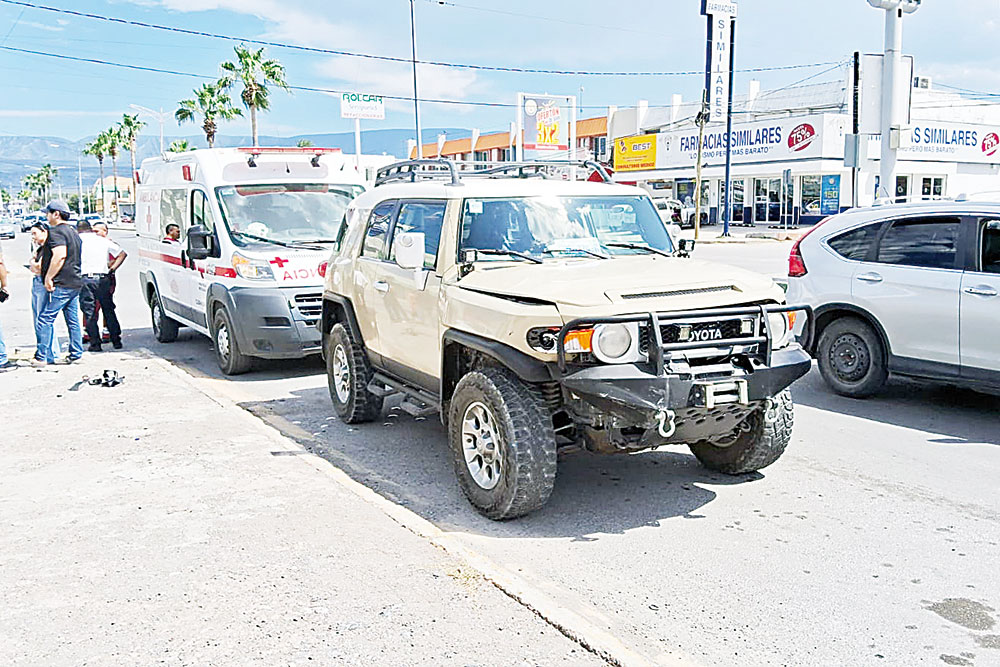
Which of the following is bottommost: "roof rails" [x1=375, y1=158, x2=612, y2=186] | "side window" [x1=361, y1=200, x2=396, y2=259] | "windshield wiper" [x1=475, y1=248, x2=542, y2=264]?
"windshield wiper" [x1=475, y1=248, x2=542, y2=264]

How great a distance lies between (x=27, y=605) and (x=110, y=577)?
386 millimetres

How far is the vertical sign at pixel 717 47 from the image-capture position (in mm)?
40562

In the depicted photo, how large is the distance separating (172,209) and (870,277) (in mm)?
8285

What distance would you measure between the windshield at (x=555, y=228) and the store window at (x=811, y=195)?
37.7 meters

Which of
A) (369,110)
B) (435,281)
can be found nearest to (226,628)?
(435,281)

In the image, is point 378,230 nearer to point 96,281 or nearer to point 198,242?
point 198,242

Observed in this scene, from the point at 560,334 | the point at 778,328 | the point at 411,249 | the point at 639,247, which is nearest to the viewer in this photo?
the point at 560,334

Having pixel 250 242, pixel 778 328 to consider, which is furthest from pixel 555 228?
pixel 250 242

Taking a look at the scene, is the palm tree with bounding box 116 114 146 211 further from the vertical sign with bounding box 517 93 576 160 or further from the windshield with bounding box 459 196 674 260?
the windshield with bounding box 459 196 674 260

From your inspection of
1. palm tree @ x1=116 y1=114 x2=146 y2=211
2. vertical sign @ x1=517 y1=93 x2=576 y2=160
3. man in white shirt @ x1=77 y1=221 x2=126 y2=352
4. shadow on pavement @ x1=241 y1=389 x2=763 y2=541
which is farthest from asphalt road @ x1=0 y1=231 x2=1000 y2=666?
palm tree @ x1=116 y1=114 x2=146 y2=211

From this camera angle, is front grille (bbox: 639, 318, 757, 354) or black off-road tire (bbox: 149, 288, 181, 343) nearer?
front grille (bbox: 639, 318, 757, 354)

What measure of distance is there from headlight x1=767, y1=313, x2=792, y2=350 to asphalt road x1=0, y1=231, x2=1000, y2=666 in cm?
103

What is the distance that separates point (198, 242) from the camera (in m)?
10.1

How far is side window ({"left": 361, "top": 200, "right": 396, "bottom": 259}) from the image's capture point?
7180 millimetres
